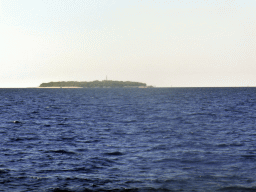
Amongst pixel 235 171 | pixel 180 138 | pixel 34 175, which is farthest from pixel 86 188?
pixel 180 138

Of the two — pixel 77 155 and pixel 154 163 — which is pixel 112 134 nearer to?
pixel 77 155

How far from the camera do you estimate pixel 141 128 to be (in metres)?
32.8

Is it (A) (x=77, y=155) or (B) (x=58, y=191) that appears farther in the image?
(A) (x=77, y=155)

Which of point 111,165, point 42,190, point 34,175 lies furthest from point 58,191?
point 111,165

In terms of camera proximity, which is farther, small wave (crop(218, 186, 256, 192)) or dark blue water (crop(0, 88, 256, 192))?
dark blue water (crop(0, 88, 256, 192))

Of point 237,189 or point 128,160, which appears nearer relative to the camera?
point 237,189

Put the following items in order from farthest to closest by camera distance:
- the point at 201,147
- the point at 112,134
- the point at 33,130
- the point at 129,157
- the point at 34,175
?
1. the point at 33,130
2. the point at 112,134
3. the point at 201,147
4. the point at 129,157
5. the point at 34,175

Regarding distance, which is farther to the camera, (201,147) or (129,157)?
(201,147)

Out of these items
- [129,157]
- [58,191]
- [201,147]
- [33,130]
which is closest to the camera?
[58,191]

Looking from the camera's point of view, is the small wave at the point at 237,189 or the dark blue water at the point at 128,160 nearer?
the small wave at the point at 237,189

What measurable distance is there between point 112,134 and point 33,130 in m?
8.84

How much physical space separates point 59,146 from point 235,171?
13.0 meters

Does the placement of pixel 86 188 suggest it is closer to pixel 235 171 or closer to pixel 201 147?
pixel 235 171

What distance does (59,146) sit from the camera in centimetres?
2316
